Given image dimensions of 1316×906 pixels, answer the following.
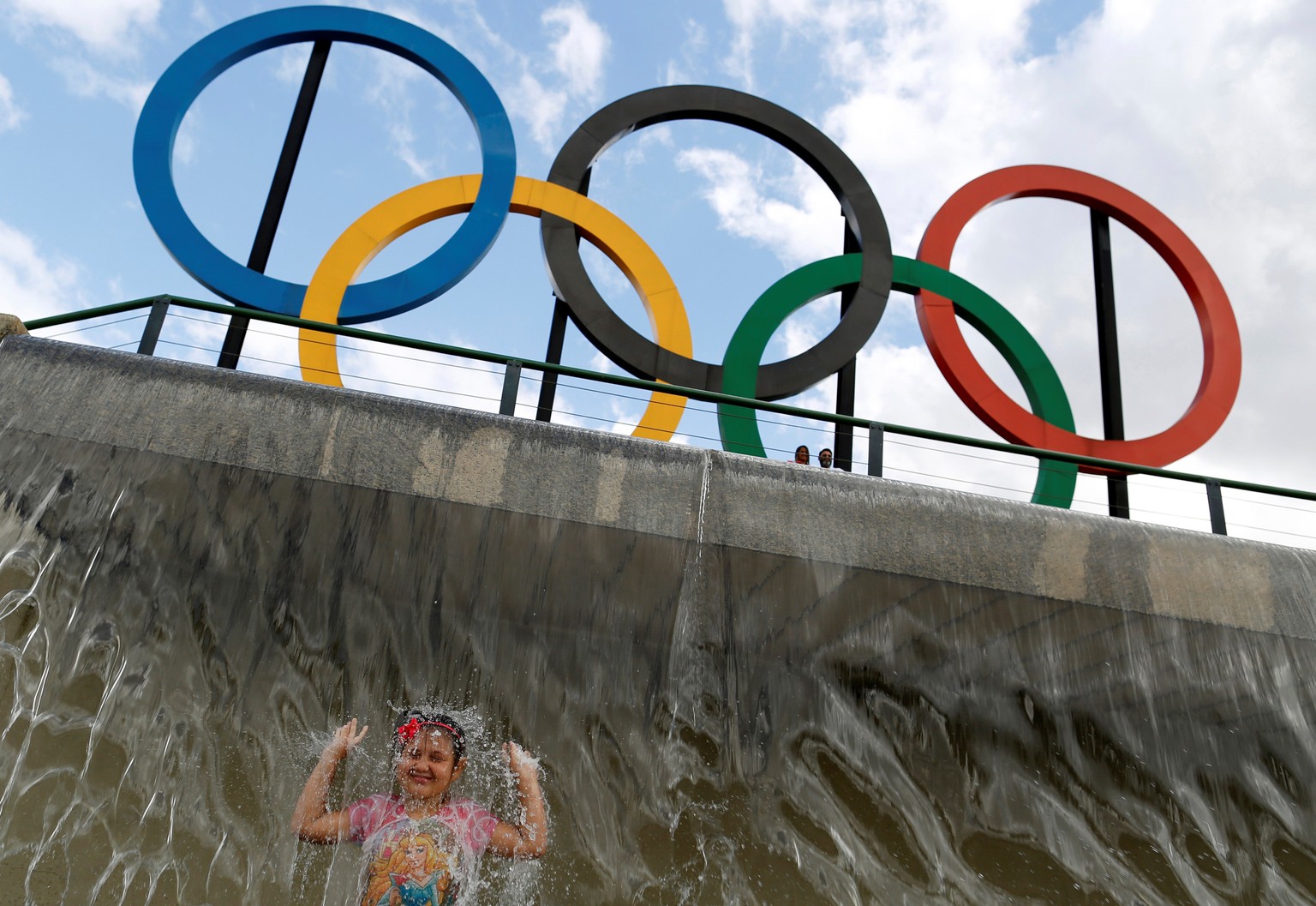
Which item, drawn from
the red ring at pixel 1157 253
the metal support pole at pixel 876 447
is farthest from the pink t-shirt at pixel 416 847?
the red ring at pixel 1157 253

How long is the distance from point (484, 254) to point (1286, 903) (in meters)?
8.98

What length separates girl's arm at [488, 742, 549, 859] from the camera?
558cm

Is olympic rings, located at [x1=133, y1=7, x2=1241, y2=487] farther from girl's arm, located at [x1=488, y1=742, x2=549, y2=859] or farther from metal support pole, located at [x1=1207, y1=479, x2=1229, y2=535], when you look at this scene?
girl's arm, located at [x1=488, y1=742, x2=549, y2=859]

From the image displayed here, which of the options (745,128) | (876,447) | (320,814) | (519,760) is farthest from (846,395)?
(320,814)

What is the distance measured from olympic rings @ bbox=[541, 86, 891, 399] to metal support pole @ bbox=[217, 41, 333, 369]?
3.01 m

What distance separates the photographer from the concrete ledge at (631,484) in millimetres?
7027

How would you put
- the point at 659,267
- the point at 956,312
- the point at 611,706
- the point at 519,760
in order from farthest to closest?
1. the point at 956,312
2. the point at 659,267
3. the point at 611,706
4. the point at 519,760

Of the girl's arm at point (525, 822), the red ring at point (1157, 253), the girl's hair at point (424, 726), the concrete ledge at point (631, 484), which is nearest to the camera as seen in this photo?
the girl's arm at point (525, 822)

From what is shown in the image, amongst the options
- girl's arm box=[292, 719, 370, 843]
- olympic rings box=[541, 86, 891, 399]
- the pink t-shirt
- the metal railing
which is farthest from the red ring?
girl's arm box=[292, 719, 370, 843]

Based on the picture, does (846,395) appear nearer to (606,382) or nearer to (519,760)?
(606,382)

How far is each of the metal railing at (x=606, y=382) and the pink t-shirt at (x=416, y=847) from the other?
311 centimetres

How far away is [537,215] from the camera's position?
1065 centimetres

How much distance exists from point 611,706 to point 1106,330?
874cm

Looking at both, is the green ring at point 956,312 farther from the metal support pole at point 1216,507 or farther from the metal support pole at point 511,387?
the metal support pole at point 511,387
